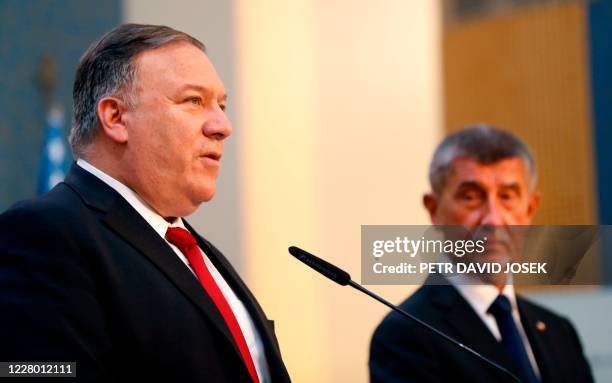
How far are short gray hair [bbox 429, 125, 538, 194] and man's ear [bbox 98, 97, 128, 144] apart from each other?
1175mm

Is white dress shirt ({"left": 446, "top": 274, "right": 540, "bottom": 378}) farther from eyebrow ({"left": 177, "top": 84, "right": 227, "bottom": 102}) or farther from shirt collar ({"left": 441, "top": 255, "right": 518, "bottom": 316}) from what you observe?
eyebrow ({"left": 177, "top": 84, "right": 227, "bottom": 102})

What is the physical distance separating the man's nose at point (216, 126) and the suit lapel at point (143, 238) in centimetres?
23

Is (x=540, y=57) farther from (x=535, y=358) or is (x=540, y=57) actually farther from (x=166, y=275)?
(x=166, y=275)

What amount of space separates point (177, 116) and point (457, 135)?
1166 mm

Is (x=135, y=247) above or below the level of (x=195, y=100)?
below

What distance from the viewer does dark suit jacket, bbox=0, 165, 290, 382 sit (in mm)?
1796

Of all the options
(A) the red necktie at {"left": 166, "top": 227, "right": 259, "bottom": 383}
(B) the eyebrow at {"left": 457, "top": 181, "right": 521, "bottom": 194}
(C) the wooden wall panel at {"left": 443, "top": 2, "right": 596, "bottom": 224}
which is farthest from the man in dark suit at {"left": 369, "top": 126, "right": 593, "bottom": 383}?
(C) the wooden wall panel at {"left": 443, "top": 2, "right": 596, "bottom": 224}

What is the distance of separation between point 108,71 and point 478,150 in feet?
4.01

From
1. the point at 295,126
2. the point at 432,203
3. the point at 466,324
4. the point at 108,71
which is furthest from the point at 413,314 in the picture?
the point at 295,126

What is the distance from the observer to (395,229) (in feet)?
8.85

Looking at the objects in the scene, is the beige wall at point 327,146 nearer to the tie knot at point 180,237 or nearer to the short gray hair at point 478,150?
the short gray hair at point 478,150

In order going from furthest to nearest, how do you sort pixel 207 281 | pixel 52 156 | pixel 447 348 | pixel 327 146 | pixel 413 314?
pixel 327 146 → pixel 52 156 → pixel 413 314 → pixel 447 348 → pixel 207 281

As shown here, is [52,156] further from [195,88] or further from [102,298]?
[102,298]

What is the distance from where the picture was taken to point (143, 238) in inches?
80.7
